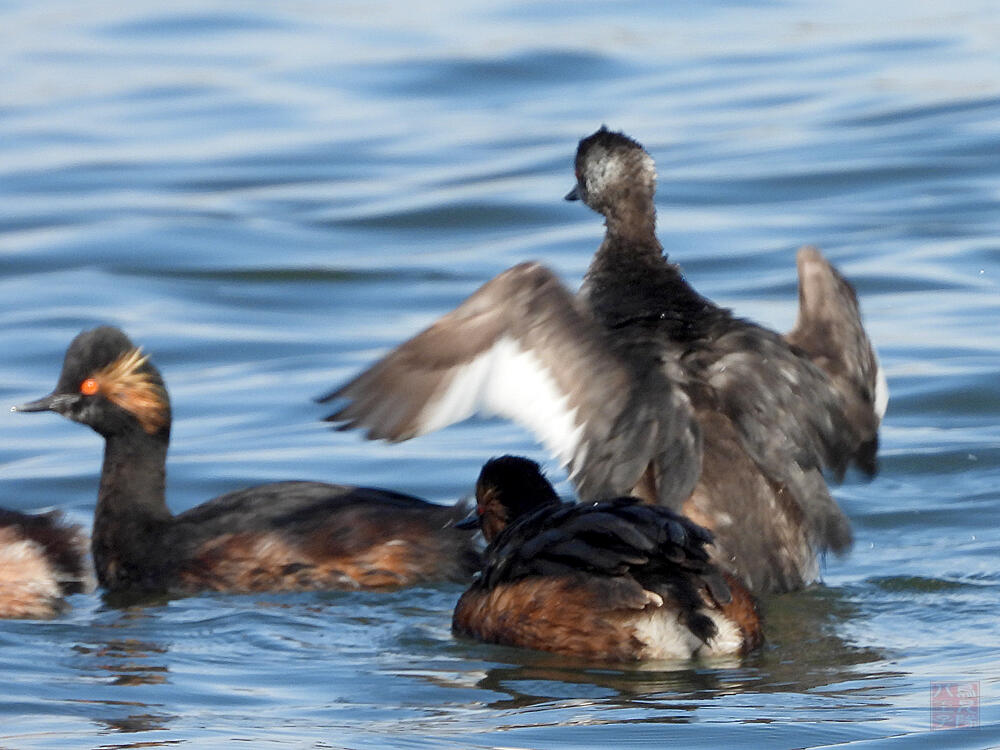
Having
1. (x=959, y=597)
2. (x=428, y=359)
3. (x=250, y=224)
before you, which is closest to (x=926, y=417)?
(x=959, y=597)

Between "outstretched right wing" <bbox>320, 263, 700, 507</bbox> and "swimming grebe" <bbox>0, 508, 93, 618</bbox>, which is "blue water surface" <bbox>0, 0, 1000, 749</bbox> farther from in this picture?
"outstretched right wing" <bbox>320, 263, 700, 507</bbox>

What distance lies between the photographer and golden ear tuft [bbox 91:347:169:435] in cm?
806

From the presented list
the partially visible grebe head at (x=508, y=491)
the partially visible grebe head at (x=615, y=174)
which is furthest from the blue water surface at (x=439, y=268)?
the partially visible grebe head at (x=615, y=174)

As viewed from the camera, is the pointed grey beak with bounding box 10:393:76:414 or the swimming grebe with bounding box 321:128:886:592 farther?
the pointed grey beak with bounding box 10:393:76:414

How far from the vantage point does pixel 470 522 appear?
7.56m

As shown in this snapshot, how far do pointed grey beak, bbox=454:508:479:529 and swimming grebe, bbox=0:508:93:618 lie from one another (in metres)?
1.46

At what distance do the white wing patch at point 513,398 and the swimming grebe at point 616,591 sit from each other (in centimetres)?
30

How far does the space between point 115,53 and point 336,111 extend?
11.8 ft

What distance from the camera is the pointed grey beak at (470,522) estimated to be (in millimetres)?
7523

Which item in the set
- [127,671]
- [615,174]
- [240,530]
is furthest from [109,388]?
[615,174]

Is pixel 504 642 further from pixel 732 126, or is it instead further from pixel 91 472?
pixel 732 126

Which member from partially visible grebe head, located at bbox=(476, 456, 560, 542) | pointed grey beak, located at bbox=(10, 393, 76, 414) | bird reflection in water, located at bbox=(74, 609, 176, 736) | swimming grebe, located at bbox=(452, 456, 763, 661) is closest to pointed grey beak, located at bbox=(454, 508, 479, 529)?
partially visible grebe head, located at bbox=(476, 456, 560, 542)

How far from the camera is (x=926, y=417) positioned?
32.7 ft

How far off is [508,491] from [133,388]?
1678 mm
